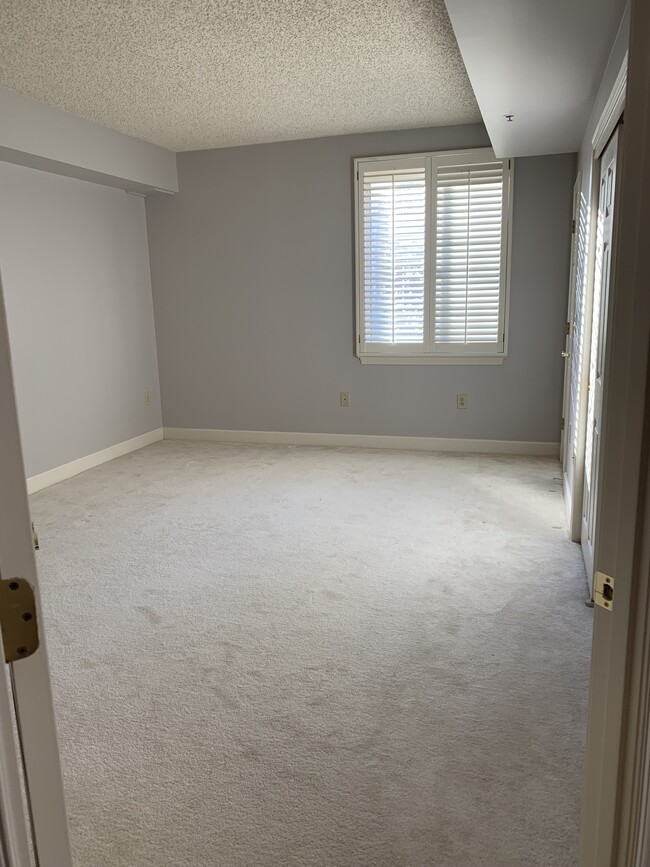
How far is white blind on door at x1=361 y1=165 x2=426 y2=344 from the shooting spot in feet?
17.4

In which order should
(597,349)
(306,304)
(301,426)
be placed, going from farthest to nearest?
(301,426), (306,304), (597,349)

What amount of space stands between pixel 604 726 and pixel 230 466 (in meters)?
4.53

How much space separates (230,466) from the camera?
5.33 m

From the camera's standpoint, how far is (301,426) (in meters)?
5.98

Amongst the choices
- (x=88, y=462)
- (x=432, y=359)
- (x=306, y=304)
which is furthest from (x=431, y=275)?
(x=88, y=462)

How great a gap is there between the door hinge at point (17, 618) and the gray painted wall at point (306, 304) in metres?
4.96

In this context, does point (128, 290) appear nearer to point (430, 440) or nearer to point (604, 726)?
point (430, 440)

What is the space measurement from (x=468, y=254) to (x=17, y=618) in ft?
16.3

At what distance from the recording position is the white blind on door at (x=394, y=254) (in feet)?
17.4

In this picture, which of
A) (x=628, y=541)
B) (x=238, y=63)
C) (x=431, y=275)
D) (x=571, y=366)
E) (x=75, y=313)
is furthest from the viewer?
(x=431, y=275)

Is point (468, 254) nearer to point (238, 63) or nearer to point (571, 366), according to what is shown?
point (571, 366)

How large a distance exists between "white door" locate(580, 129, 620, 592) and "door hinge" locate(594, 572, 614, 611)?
78.2 inches

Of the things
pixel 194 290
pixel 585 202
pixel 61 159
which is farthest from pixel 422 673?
pixel 194 290

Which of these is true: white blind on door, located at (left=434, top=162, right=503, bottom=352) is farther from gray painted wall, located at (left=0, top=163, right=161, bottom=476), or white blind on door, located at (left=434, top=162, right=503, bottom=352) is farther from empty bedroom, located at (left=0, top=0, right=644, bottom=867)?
gray painted wall, located at (left=0, top=163, right=161, bottom=476)
